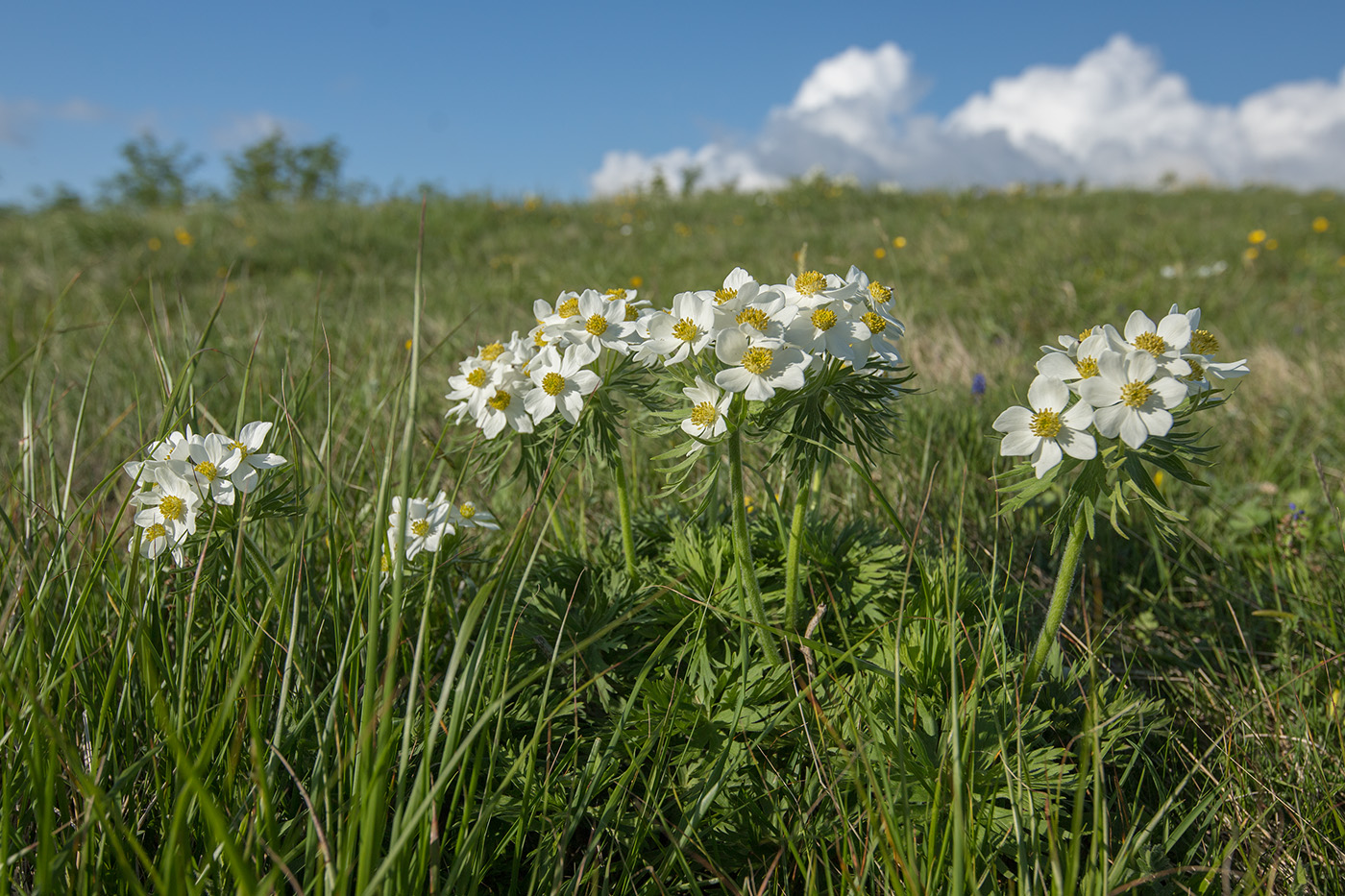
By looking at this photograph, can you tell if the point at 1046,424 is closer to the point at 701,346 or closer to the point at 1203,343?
the point at 1203,343

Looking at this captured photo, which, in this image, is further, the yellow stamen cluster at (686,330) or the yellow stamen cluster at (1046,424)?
the yellow stamen cluster at (686,330)

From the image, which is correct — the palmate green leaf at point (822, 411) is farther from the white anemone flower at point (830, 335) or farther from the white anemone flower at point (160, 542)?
the white anemone flower at point (160, 542)

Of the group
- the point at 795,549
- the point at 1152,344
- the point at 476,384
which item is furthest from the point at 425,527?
the point at 1152,344

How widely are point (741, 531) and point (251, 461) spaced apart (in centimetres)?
108

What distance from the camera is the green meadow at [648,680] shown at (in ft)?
4.27

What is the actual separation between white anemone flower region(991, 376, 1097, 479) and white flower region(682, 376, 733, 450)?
517 mm

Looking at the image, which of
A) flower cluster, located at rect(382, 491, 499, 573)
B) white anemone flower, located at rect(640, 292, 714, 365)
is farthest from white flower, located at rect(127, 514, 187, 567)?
white anemone flower, located at rect(640, 292, 714, 365)

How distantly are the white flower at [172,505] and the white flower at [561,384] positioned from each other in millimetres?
721

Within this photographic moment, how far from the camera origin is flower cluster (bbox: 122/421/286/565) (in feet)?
5.01

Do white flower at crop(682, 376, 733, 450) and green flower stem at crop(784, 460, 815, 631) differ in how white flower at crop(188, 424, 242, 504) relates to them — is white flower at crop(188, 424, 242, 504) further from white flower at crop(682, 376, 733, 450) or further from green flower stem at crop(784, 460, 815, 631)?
green flower stem at crop(784, 460, 815, 631)

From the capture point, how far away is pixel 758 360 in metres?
1.37

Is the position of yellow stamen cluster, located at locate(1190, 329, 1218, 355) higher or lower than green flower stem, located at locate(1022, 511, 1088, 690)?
higher

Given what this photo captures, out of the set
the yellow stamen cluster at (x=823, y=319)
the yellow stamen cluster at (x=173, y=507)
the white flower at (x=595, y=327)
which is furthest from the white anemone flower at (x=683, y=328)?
the yellow stamen cluster at (x=173, y=507)

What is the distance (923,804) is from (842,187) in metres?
11.4
